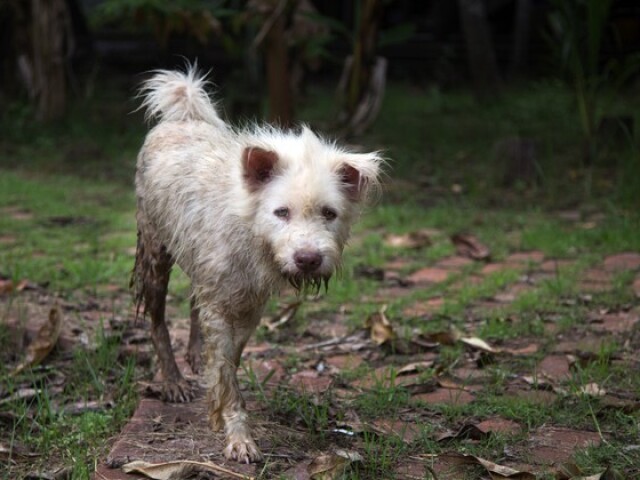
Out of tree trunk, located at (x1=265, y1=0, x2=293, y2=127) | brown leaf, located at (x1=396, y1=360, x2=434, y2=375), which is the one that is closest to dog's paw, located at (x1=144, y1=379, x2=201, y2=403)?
brown leaf, located at (x1=396, y1=360, x2=434, y2=375)

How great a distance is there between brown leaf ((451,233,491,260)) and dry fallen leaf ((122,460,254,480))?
386 centimetres

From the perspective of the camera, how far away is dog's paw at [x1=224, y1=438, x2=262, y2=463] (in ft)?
12.3

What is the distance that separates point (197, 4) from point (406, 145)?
2918 mm

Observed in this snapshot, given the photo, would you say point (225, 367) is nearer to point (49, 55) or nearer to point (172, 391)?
point (172, 391)

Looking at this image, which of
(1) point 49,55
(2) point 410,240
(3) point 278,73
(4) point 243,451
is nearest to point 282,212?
(4) point 243,451

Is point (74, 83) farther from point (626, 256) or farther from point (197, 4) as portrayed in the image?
point (626, 256)

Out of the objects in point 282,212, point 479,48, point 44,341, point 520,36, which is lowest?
point 520,36

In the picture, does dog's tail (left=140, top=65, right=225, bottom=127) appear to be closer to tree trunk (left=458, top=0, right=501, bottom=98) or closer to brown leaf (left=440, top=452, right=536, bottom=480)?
brown leaf (left=440, top=452, right=536, bottom=480)

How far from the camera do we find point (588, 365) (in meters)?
4.81

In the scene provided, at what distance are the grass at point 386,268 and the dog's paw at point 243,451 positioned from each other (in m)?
0.30

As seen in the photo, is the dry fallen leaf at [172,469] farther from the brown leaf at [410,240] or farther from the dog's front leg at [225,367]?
the brown leaf at [410,240]

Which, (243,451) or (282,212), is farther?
(282,212)

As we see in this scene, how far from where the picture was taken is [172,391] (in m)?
4.56

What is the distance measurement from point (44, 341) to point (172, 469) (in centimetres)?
181
